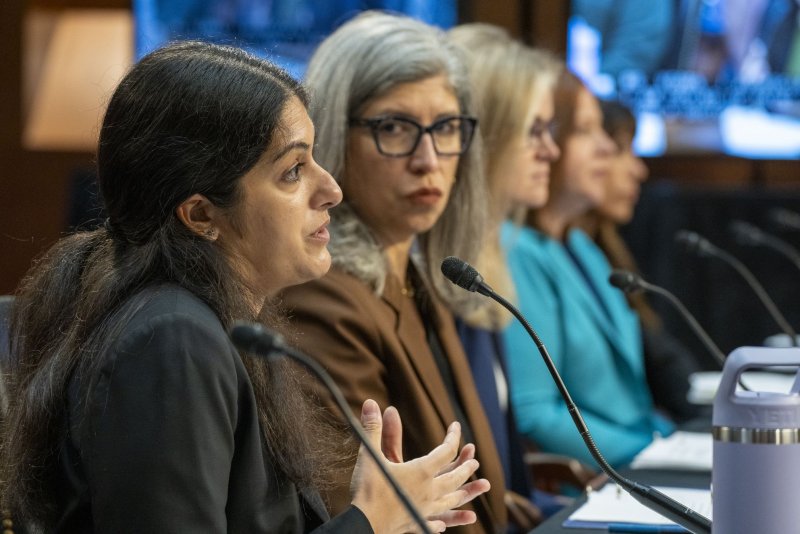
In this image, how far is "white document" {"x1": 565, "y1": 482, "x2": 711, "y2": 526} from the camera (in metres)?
1.93

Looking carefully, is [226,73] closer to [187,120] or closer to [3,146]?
[187,120]

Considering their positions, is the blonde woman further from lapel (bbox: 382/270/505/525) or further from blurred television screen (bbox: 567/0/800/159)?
blurred television screen (bbox: 567/0/800/159)

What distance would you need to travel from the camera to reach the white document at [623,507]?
6.34ft

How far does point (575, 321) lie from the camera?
3.37 m

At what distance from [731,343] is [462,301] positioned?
2.71 m

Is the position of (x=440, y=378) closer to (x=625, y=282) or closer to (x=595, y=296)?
(x=625, y=282)

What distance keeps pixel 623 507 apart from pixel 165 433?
3.20 ft

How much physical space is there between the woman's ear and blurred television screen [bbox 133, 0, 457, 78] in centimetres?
407

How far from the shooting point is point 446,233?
8.66ft

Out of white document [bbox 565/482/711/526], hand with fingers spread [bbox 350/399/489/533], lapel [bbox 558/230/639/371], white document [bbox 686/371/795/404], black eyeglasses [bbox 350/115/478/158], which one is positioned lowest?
white document [bbox 686/371/795/404]

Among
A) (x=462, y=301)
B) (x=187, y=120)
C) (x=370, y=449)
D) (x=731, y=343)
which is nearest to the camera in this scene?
(x=370, y=449)

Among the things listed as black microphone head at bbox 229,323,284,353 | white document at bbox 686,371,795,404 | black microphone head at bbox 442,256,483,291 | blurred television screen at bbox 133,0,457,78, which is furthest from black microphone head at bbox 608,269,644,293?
blurred television screen at bbox 133,0,457,78

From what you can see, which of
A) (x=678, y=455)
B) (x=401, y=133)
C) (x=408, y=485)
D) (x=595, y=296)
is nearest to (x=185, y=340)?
(x=408, y=485)

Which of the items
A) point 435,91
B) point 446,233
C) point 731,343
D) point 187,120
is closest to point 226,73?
point 187,120
